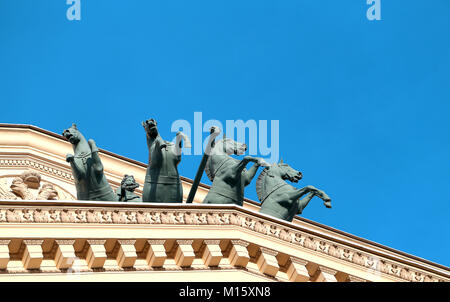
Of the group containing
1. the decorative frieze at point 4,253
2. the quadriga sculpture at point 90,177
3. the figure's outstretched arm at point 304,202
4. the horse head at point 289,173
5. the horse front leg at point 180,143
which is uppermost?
the horse head at point 289,173

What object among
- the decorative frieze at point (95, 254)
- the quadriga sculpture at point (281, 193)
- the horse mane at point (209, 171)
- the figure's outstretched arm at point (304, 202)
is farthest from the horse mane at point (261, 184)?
Result: the decorative frieze at point (95, 254)

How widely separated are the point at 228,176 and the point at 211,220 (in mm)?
2705

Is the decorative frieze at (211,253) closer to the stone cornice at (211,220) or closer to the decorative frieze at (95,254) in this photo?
the stone cornice at (211,220)

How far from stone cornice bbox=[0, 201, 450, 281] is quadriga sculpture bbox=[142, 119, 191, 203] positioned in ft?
5.88

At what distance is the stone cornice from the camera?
18859 mm

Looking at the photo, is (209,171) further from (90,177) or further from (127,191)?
(90,177)

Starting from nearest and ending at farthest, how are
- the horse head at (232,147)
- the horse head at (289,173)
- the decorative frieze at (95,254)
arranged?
Result: 1. the decorative frieze at (95,254)
2. the horse head at (232,147)
3. the horse head at (289,173)

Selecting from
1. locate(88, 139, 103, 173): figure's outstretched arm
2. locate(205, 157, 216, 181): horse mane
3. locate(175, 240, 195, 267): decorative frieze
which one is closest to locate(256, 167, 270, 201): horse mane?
locate(205, 157, 216, 181): horse mane

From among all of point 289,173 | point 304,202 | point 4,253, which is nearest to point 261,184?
point 289,173

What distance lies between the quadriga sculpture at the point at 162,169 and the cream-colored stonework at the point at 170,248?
1.80 m

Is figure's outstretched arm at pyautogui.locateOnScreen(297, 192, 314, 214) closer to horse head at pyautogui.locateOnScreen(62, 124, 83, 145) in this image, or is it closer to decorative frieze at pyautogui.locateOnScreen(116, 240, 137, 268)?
horse head at pyautogui.locateOnScreen(62, 124, 83, 145)

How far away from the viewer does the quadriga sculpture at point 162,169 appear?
2156 cm

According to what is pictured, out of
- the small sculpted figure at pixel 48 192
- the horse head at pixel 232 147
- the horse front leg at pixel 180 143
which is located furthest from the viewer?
the small sculpted figure at pixel 48 192

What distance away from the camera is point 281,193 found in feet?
76.5
